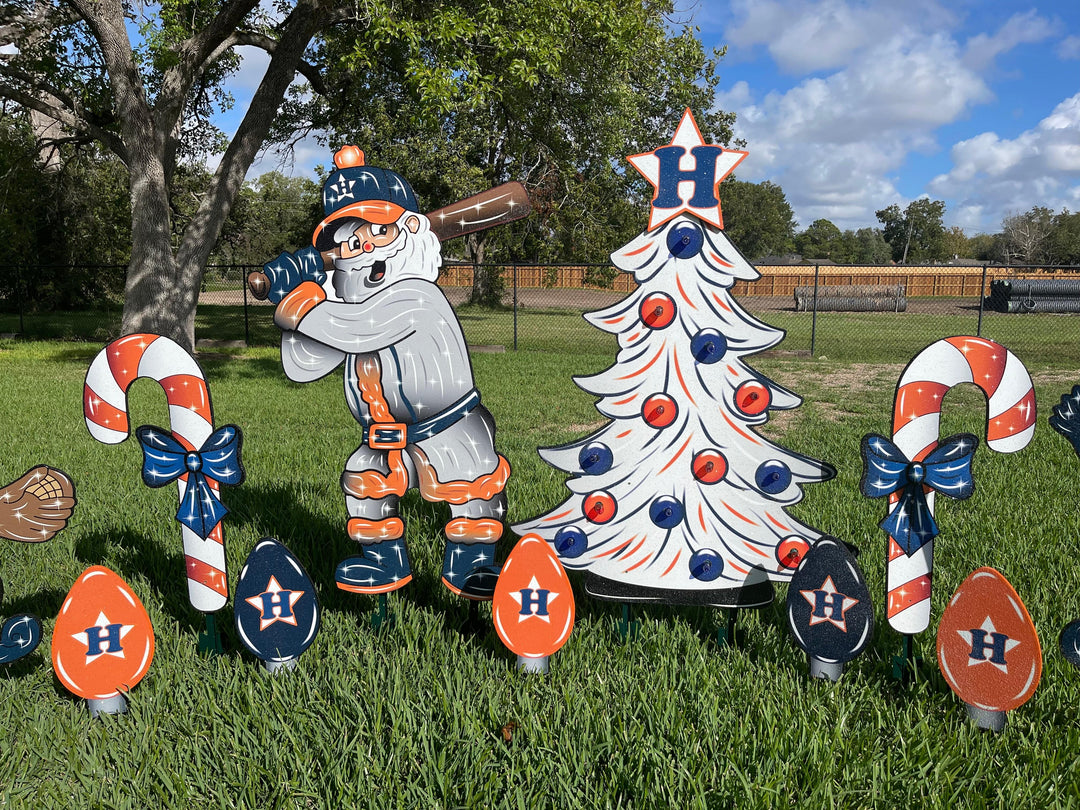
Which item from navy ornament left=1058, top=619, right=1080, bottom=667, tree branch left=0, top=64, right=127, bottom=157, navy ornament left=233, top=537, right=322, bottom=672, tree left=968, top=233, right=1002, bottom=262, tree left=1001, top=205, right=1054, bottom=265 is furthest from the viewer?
tree left=968, top=233, right=1002, bottom=262

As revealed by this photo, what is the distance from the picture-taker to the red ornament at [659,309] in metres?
2.79

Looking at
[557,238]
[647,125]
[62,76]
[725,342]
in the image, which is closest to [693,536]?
[725,342]

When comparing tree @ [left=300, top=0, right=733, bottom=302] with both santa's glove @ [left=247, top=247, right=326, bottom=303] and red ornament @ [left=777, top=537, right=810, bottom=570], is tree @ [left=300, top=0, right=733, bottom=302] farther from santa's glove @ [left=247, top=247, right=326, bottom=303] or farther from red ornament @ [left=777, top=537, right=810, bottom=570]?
red ornament @ [left=777, top=537, right=810, bottom=570]

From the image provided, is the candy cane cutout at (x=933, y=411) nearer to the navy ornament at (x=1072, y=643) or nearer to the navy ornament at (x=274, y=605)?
the navy ornament at (x=1072, y=643)

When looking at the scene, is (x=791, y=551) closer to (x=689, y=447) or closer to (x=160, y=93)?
(x=689, y=447)

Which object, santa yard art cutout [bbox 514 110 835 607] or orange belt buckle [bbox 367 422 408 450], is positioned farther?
orange belt buckle [bbox 367 422 408 450]

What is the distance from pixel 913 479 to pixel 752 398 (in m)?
0.62

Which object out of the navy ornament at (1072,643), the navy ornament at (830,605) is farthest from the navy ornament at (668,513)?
the navy ornament at (1072,643)

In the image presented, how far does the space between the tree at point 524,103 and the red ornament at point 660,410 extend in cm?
780

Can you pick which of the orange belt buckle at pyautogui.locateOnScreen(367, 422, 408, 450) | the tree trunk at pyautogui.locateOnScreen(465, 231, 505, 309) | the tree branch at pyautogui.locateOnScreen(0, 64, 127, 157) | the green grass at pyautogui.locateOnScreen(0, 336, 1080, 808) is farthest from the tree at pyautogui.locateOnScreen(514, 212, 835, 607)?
the tree trunk at pyautogui.locateOnScreen(465, 231, 505, 309)

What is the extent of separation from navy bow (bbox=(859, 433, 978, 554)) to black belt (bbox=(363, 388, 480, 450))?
148 centimetres

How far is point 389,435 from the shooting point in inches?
116

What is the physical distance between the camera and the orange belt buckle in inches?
115

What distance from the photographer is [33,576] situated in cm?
349
